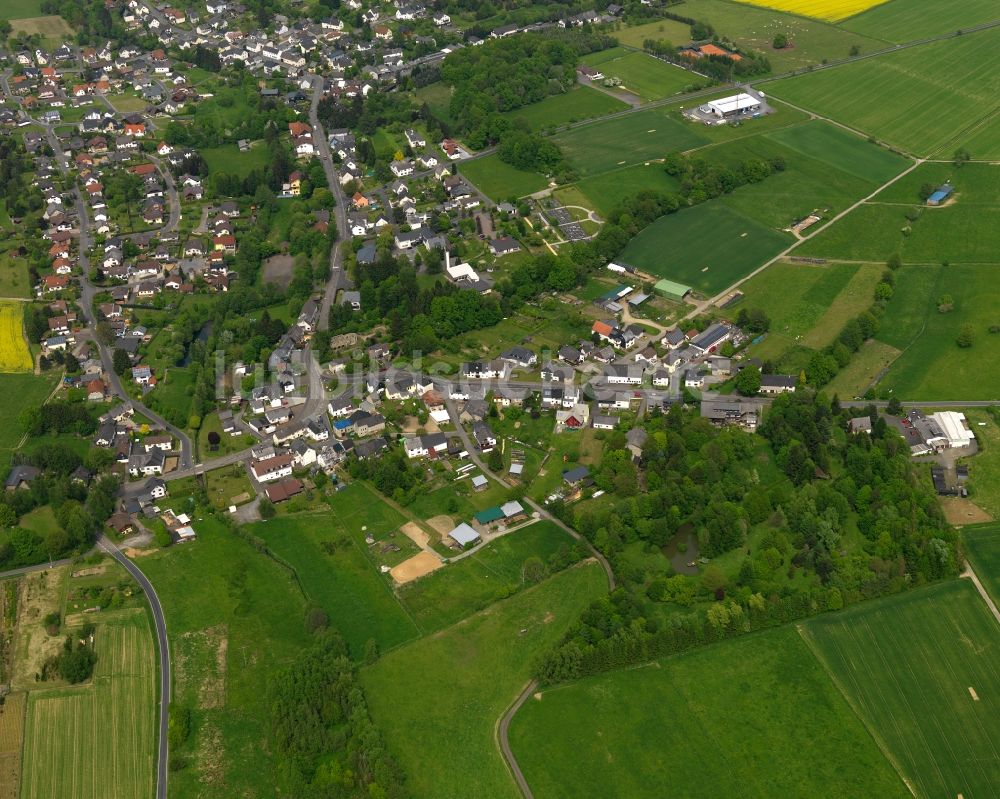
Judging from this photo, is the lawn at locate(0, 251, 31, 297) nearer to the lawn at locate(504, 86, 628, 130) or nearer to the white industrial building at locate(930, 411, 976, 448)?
the lawn at locate(504, 86, 628, 130)

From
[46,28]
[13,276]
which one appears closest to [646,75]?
[13,276]

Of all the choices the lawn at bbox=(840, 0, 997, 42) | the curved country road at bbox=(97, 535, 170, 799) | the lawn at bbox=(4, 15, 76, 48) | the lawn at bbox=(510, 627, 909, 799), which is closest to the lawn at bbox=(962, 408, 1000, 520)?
the lawn at bbox=(510, 627, 909, 799)

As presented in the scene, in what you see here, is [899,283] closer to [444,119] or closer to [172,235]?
[444,119]

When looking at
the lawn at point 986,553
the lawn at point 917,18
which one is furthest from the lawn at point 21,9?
the lawn at point 986,553

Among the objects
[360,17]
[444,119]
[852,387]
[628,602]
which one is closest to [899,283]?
[852,387]

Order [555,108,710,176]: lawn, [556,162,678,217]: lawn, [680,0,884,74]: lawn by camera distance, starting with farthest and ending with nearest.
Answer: [680,0,884,74]: lawn, [555,108,710,176]: lawn, [556,162,678,217]: lawn
